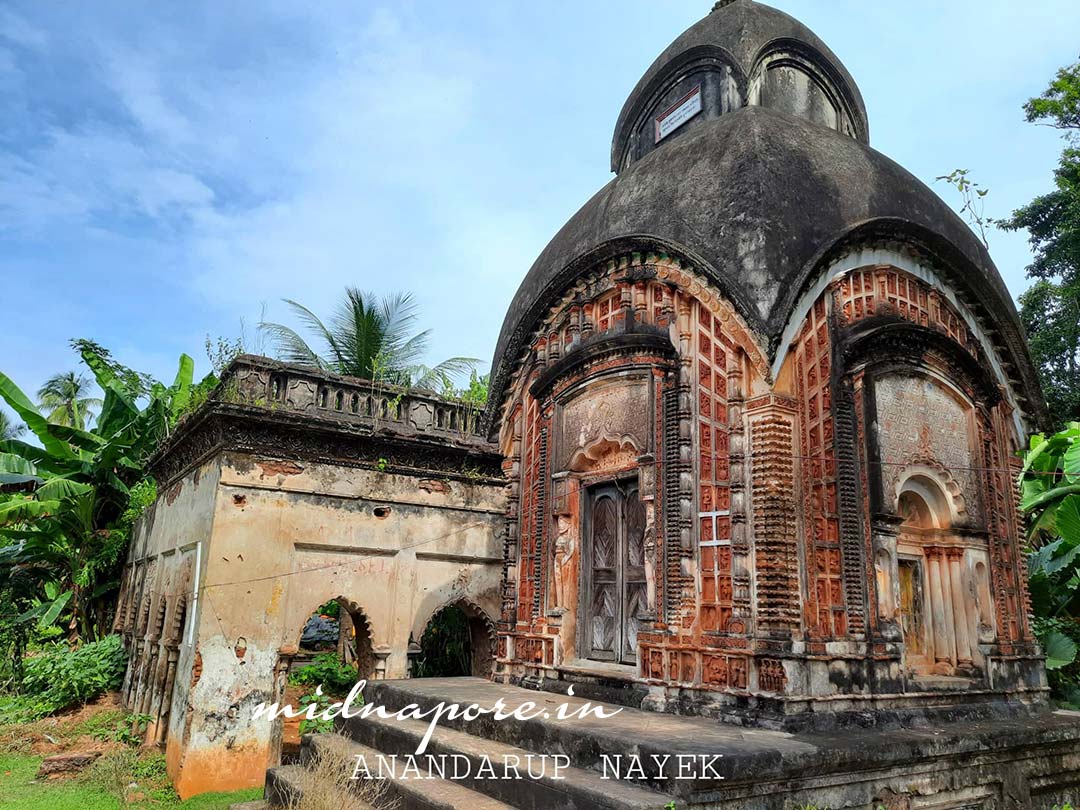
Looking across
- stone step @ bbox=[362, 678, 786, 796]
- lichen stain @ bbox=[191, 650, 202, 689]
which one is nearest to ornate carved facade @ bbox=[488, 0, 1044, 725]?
stone step @ bbox=[362, 678, 786, 796]

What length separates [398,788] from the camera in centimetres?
525

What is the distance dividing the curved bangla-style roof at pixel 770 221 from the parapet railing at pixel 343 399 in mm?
1930

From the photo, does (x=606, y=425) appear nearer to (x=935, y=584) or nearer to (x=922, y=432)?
(x=922, y=432)

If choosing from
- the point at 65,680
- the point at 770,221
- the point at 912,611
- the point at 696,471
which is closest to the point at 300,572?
the point at 696,471

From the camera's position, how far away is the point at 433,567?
30.4 feet

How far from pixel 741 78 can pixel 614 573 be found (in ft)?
18.4

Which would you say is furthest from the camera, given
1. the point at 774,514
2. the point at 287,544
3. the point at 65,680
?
the point at 65,680

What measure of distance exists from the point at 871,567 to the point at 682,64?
21.0 feet

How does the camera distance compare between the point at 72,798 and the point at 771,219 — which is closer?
the point at 771,219

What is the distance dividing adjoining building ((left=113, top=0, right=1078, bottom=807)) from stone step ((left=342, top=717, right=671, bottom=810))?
4.35 feet

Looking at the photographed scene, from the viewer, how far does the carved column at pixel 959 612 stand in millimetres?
6492

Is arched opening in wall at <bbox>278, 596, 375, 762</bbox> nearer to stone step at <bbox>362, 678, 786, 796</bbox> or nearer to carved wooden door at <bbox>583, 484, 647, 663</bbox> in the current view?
stone step at <bbox>362, 678, 786, 796</bbox>

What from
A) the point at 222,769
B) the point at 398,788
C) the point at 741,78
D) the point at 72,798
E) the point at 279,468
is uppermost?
the point at 741,78

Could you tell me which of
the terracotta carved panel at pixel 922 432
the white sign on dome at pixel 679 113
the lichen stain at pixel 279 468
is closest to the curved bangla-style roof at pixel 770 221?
the terracotta carved panel at pixel 922 432
